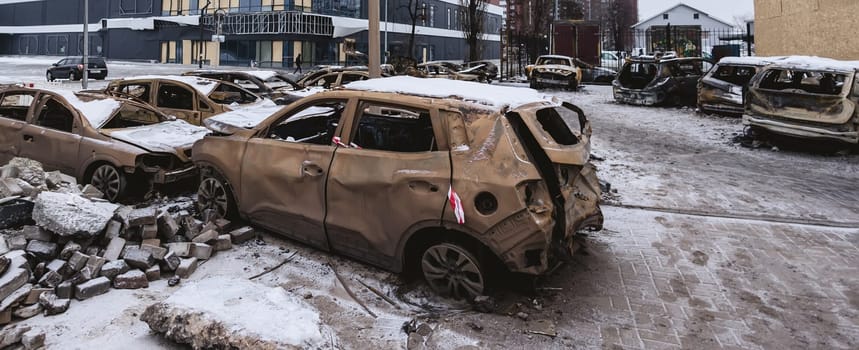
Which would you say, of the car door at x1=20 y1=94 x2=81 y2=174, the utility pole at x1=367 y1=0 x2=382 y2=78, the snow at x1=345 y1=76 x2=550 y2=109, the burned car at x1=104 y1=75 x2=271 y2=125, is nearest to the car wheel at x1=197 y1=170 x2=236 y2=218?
the snow at x1=345 y1=76 x2=550 y2=109

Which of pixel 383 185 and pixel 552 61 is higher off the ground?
pixel 552 61

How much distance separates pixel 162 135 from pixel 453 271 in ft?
15.9

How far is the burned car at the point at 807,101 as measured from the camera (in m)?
9.08

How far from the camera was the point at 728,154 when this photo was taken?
985 centimetres

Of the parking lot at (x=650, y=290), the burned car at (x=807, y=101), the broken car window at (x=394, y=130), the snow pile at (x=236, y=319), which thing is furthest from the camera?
the burned car at (x=807, y=101)

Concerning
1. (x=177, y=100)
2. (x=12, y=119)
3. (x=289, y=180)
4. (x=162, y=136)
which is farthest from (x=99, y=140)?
(x=177, y=100)

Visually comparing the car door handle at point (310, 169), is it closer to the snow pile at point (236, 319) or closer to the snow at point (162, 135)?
the snow pile at point (236, 319)

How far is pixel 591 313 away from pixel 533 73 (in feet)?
63.0

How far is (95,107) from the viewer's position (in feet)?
22.5

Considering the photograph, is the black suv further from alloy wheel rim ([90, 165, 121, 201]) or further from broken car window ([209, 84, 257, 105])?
alloy wheel rim ([90, 165, 121, 201])

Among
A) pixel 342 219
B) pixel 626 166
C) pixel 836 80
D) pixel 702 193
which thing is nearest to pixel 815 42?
pixel 836 80

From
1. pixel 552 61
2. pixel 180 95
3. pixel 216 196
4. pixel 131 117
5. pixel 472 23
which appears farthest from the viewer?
pixel 472 23

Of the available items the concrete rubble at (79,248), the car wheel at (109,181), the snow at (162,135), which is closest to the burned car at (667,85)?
the snow at (162,135)

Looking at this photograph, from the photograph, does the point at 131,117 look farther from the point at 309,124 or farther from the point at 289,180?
the point at 289,180
